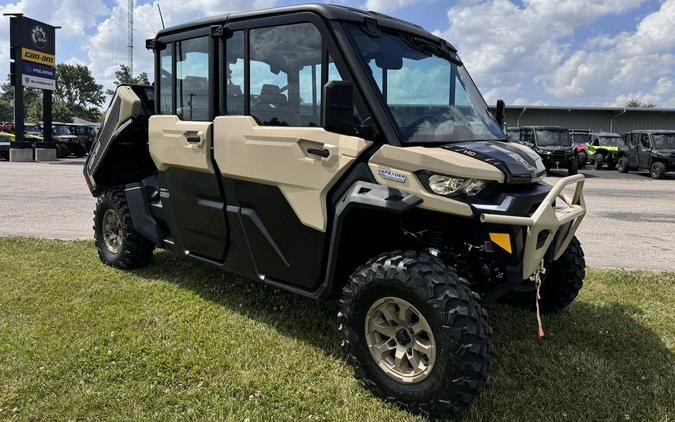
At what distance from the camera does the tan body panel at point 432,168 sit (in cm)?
310

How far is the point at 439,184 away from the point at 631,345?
7.71 feet

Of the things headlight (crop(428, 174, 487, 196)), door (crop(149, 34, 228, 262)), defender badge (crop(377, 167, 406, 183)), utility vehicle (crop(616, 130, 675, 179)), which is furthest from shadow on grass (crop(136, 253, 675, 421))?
utility vehicle (crop(616, 130, 675, 179))

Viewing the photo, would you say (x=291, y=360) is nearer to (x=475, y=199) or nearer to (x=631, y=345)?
(x=475, y=199)

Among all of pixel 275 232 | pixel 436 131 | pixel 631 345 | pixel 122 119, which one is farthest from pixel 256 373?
pixel 122 119

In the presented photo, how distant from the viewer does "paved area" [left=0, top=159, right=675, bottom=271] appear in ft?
24.5

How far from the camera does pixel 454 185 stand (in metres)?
3.14

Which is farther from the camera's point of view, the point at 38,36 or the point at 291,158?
the point at 38,36

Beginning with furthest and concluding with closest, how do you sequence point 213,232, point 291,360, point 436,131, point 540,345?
point 213,232 < point 540,345 < point 291,360 < point 436,131

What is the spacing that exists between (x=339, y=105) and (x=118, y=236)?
401 centimetres

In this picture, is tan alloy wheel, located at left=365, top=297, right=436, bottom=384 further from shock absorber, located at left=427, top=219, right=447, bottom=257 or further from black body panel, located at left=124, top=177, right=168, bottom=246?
black body panel, located at left=124, top=177, right=168, bottom=246

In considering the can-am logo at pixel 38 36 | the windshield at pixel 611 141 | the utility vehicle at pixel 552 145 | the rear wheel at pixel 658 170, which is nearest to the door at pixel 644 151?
the rear wheel at pixel 658 170

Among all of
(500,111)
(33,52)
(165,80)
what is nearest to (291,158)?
(165,80)

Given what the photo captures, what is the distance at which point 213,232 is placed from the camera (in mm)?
4508

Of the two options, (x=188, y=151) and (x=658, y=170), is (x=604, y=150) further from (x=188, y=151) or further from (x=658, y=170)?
(x=188, y=151)
